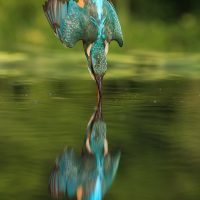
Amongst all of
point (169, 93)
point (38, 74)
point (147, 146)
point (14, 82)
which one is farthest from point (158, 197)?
point (38, 74)

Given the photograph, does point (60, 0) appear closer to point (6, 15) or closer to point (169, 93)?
point (169, 93)

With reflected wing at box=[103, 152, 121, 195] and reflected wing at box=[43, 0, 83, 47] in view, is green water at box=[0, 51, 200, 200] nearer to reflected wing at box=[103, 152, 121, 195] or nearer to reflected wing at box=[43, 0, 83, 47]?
reflected wing at box=[103, 152, 121, 195]

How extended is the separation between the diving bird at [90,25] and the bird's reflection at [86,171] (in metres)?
1.25

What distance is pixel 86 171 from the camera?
4344 millimetres

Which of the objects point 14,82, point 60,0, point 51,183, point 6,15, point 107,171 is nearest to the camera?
point 51,183

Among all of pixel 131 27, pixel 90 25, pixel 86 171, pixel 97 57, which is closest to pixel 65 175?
pixel 86 171

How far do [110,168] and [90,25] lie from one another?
240cm

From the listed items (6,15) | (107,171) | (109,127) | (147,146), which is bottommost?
(6,15)

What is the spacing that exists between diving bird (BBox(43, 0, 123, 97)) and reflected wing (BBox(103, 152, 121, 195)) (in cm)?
182

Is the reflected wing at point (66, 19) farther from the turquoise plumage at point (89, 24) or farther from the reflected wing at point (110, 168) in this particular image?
the reflected wing at point (110, 168)

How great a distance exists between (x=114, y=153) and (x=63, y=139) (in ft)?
1.77

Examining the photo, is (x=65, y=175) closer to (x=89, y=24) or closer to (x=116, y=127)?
(x=116, y=127)

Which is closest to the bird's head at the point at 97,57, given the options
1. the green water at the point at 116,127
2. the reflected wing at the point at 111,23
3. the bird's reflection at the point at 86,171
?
the reflected wing at the point at 111,23

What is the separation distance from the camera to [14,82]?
938 cm
